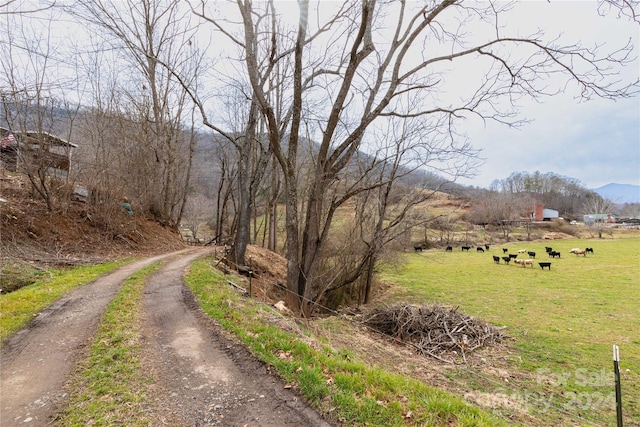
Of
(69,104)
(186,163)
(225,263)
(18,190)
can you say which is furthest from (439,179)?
(186,163)

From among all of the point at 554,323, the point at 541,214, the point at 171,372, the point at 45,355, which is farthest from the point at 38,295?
the point at 541,214

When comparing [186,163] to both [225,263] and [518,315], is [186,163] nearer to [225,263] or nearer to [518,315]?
[225,263]

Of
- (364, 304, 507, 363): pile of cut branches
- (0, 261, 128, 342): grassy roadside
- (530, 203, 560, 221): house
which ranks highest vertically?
(530, 203, 560, 221): house

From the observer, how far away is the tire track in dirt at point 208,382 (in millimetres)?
3078

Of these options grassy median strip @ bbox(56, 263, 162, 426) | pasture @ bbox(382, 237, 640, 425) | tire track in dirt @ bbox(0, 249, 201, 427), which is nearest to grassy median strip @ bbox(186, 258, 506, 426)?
grassy median strip @ bbox(56, 263, 162, 426)

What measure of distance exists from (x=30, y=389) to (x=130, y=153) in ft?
60.6

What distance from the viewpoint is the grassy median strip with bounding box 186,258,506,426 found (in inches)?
119

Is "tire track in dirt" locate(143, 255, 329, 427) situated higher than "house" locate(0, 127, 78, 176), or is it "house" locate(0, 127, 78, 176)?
"house" locate(0, 127, 78, 176)

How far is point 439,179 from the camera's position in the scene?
1046cm

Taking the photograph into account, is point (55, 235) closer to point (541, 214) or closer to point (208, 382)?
point (208, 382)

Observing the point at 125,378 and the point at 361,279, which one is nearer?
the point at 125,378

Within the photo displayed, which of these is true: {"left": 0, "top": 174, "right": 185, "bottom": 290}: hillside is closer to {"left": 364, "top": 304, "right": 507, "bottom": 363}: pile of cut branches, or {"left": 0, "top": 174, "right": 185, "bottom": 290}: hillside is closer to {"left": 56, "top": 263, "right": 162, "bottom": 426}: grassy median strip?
{"left": 56, "top": 263, "right": 162, "bottom": 426}: grassy median strip

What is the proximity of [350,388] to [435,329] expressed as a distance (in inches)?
244

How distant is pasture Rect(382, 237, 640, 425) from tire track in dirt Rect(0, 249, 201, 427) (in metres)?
6.04
